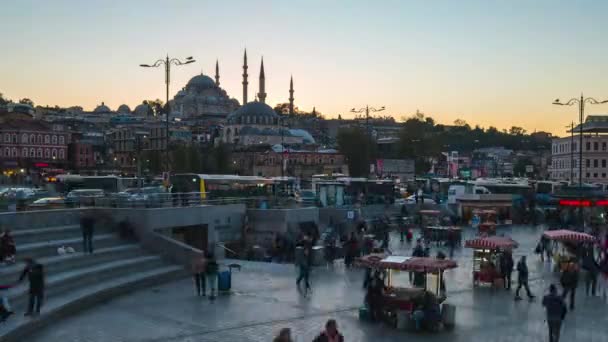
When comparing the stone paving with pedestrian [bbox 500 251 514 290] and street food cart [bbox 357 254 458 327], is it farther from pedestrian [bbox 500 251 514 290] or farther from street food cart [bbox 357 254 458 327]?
pedestrian [bbox 500 251 514 290]

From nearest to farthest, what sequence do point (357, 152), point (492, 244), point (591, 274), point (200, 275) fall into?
point (200, 275) < point (591, 274) < point (492, 244) < point (357, 152)

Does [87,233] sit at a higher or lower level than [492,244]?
higher

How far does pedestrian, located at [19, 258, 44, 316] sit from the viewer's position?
12.4m

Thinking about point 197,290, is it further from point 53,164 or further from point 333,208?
point 53,164

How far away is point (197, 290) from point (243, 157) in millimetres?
76489

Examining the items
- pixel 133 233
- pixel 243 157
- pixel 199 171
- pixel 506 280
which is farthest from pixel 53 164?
pixel 506 280

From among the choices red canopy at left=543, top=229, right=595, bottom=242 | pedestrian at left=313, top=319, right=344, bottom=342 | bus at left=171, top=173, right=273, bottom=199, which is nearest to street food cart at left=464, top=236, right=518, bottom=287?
red canopy at left=543, top=229, right=595, bottom=242

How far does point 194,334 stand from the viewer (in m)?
12.5

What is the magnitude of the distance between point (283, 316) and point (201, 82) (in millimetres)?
151134

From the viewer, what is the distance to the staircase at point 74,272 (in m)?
13.0

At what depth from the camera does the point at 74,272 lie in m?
15.8

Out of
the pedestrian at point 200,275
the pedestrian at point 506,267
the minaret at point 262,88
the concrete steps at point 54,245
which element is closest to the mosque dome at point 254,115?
the minaret at point 262,88

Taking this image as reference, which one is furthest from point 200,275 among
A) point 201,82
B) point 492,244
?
point 201,82

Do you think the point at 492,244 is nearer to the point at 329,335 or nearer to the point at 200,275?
the point at 200,275
